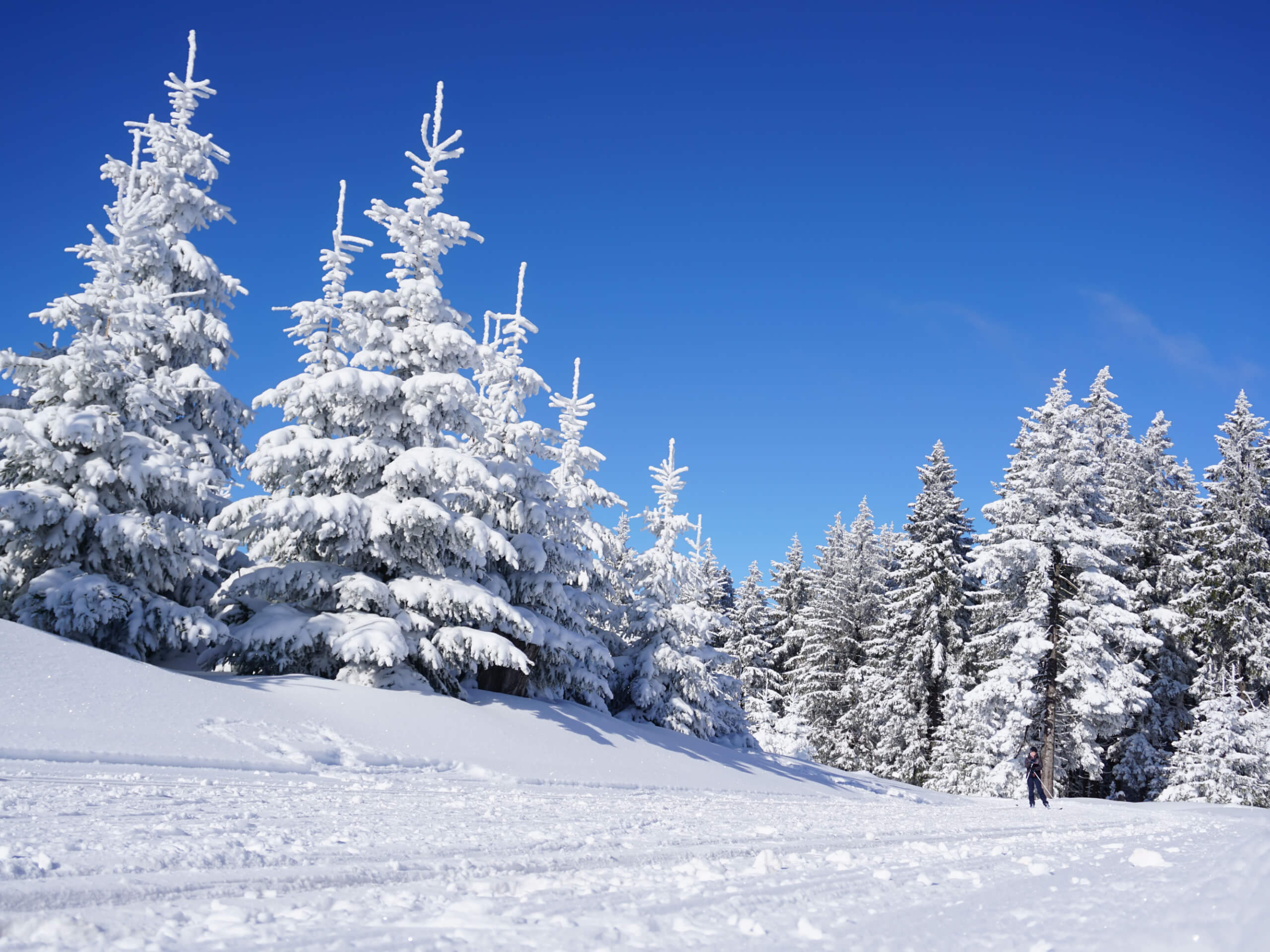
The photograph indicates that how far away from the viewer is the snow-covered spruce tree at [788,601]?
4497 cm

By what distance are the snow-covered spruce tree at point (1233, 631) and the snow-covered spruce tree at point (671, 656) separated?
1378 cm

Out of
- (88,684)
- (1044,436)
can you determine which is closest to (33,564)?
(88,684)

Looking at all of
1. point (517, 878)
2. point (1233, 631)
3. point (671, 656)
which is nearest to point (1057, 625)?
point (1233, 631)

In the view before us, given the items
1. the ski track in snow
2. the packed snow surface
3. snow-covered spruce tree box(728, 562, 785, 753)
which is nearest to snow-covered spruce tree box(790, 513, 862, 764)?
snow-covered spruce tree box(728, 562, 785, 753)

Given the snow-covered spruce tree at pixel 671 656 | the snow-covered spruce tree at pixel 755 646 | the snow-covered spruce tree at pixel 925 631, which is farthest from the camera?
the snow-covered spruce tree at pixel 755 646

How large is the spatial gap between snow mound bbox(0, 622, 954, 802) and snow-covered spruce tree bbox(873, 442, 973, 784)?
1683cm

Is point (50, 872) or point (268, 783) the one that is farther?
point (268, 783)

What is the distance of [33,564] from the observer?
13.7 metres

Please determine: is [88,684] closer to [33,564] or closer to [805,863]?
[33,564]

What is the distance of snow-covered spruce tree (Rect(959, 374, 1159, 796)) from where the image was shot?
24.8 m

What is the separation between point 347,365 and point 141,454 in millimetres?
4068

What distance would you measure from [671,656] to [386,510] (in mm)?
9811

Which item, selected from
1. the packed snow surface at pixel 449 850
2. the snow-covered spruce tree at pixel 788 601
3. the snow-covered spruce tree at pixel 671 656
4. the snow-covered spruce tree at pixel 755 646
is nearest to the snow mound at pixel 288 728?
the packed snow surface at pixel 449 850

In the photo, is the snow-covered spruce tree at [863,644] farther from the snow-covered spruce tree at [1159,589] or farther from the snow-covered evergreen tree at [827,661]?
the snow-covered spruce tree at [1159,589]
